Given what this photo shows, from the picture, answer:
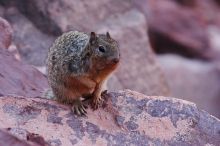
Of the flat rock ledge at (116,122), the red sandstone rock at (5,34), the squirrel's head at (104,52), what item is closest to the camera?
the flat rock ledge at (116,122)

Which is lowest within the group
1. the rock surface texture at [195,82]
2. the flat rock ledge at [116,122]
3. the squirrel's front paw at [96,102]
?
the flat rock ledge at [116,122]

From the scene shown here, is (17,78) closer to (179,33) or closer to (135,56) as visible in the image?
(135,56)

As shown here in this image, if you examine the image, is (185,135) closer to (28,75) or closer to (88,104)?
(88,104)

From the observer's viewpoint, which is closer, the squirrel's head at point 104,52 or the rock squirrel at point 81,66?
the squirrel's head at point 104,52

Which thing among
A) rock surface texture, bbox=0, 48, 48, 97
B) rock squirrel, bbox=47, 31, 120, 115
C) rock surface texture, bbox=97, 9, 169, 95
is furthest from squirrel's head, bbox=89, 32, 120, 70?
rock surface texture, bbox=97, 9, 169, 95

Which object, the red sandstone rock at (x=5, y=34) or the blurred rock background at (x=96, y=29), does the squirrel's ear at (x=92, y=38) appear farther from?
the red sandstone rock at (x=5, y=34)

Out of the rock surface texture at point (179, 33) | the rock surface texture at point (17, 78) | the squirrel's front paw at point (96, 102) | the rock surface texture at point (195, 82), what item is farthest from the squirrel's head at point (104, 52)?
the rock surface texture at point (179, 33)

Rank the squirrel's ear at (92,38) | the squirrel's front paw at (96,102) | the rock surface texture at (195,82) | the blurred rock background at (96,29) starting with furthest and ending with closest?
the rock surface texture at (195,82), the blurred rock background at (96,29), the squirrel's front paw at (96,102), the squirrel's ear at (92,38)

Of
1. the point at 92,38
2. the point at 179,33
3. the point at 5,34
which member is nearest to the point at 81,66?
the point at 92,38

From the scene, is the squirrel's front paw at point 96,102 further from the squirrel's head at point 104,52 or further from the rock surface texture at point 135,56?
the rock surface texture at point 135,56

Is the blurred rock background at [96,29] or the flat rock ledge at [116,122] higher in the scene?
the blurred rock background at [96,29]
